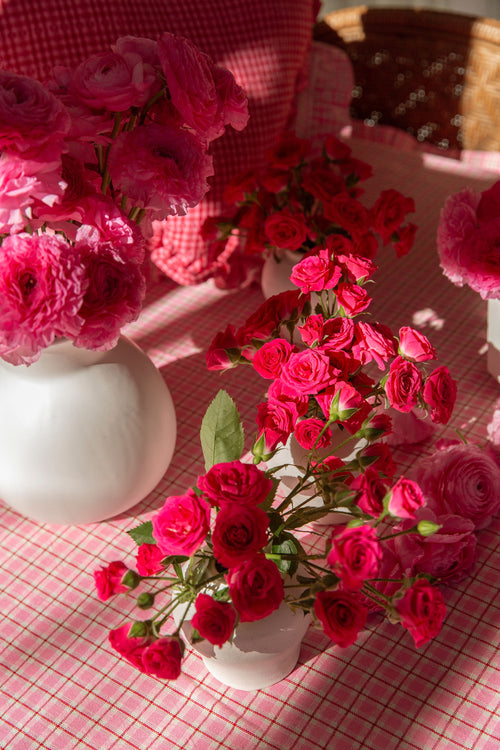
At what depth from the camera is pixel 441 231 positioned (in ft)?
2.81

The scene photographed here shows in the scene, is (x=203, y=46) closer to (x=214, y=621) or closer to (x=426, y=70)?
(x=426, y=70)

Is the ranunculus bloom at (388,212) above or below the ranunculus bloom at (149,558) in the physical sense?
above

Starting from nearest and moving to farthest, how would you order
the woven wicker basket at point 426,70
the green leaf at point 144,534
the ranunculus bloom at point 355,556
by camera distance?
the ranunculus bloom at point 355,556
the green leaf at point 144,534
the woven wicker basket at point 426,70

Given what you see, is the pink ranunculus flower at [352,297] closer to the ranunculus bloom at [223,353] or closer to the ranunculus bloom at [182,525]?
the ranunculus bloom at [223,353]

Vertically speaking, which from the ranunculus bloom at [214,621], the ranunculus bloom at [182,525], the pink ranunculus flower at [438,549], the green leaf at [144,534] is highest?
the ranunculus bloom at [182,525]

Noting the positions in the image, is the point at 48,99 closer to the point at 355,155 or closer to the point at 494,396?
the point at 494,396

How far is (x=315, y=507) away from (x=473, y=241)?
0.38m

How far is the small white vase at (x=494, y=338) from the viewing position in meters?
0.91

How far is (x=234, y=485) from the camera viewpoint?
1.68ft

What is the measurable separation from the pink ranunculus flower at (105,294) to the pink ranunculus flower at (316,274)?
5.8 inches

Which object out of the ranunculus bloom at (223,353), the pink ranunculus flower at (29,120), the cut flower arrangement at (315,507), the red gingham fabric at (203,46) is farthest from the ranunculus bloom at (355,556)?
the red gingham fabric at (203,46)

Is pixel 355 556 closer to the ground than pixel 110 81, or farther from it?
closer to the ground

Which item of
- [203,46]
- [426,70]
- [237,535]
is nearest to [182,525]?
[237,535]

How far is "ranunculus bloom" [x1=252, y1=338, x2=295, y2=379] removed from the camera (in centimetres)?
63
